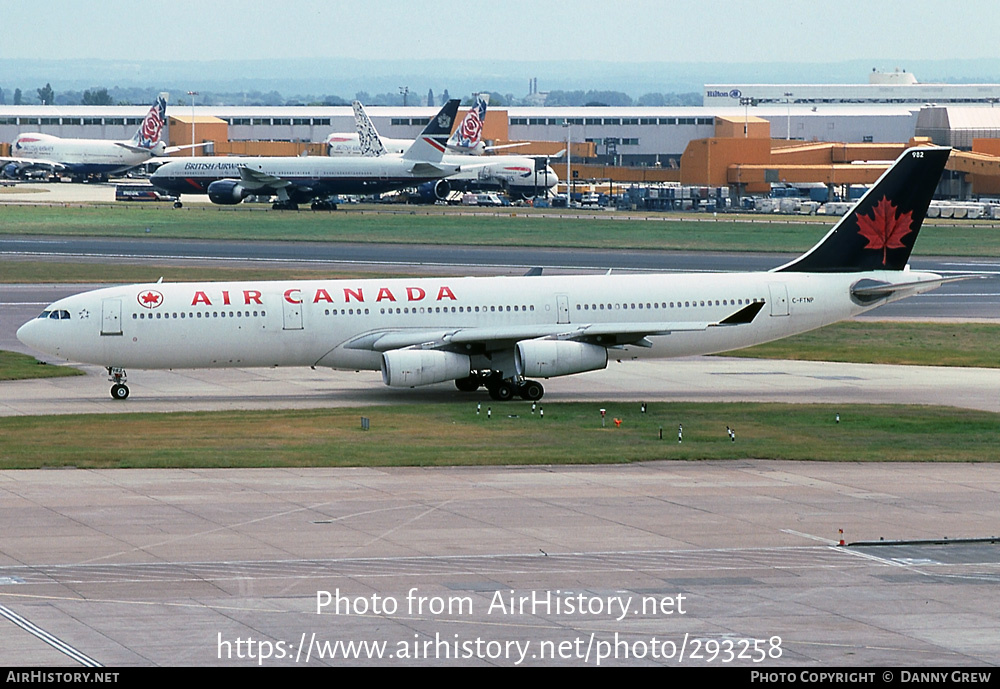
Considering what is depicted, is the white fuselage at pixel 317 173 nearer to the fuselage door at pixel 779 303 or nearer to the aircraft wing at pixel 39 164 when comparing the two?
the aircraft wing at pixel 39 164

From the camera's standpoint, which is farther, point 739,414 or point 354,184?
point 354,184

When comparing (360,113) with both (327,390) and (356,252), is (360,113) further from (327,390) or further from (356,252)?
(327,390)

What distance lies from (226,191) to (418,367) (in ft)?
323

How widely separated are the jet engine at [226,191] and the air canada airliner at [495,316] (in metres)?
93.2

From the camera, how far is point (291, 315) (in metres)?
46.3

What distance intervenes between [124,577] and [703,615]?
9.55 meters

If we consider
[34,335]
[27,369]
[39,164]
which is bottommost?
[27,369]

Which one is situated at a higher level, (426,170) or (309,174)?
(426,170)

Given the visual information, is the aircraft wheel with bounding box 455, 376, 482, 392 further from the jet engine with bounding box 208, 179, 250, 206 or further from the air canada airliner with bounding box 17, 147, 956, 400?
the jet engine with bounding box 208, 179, 250, 206

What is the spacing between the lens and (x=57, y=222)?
123 meters

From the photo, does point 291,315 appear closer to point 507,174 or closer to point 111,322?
point 111,322

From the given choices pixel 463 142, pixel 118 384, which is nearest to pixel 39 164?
pixel 463 142

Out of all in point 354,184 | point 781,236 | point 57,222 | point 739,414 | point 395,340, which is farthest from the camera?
point 354,184

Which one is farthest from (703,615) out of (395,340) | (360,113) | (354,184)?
(360,113)
